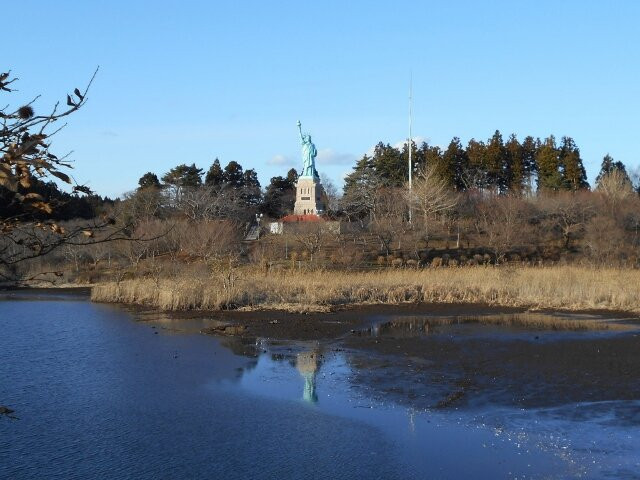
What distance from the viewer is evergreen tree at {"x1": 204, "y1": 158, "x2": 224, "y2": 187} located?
65.1 m

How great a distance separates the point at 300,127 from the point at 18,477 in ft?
200

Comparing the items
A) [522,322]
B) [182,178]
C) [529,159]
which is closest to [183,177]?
[182,178]

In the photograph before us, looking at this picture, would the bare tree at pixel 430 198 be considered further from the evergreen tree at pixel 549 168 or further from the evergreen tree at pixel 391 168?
the evergreen tree at pixel 549 168

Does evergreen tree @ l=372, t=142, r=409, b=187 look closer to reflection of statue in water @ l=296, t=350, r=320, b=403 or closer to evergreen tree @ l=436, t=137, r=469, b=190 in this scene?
evergreen tree @ l=436, t=137, r=469, b=190

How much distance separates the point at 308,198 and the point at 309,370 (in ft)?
155

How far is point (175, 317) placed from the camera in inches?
858

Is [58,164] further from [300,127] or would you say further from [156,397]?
[300,127]

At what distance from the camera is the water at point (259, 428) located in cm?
816

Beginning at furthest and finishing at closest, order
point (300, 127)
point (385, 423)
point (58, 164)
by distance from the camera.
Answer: point (300, 127) < point (385, 423) < point (58, 164)

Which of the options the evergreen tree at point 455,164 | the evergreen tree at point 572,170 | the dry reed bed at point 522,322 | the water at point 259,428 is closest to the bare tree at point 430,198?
the evergreen tree at point 455,164

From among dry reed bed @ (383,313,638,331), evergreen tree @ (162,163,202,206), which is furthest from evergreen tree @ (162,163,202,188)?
dry reed bed @ (383,313,638,331)

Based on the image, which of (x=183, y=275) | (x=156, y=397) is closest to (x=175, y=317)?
(x=183, y=275)

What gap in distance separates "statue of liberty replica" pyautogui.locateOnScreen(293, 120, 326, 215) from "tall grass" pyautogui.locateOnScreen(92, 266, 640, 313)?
31847mm

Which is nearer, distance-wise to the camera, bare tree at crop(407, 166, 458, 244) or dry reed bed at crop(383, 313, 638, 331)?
dry reed bed at crop(383, 313, 638, 331)
